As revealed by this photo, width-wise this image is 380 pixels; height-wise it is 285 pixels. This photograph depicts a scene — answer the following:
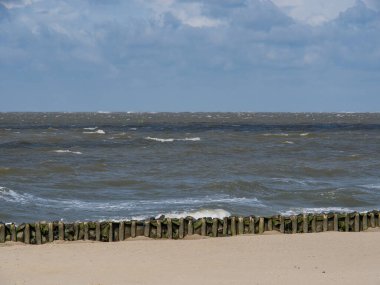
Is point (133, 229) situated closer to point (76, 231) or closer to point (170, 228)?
point (170, 228)

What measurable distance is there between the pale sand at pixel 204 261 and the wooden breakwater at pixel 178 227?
1.31ft

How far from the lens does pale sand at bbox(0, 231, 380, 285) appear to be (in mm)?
13547

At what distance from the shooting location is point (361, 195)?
29.5 metres

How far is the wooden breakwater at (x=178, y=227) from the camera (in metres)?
17.7

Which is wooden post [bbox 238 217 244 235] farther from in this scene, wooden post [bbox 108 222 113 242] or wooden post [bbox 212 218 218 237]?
wooden post [bbox 108 222 113 242]

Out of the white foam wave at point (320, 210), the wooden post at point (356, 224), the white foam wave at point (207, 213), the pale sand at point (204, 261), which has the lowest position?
the white foam wave at point (207, 213)

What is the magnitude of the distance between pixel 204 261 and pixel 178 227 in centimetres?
307

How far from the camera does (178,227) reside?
60.1 ft

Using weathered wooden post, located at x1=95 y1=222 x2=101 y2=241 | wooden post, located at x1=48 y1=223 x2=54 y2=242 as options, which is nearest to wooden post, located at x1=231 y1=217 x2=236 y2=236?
weathered wooden post, located at x1=95 y1=222 x2=101 y2=241

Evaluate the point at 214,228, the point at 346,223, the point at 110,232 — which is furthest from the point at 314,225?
the point at 110,232

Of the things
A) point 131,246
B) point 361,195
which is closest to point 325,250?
point 131,246

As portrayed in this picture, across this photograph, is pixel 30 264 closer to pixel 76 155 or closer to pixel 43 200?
pixel 43 200

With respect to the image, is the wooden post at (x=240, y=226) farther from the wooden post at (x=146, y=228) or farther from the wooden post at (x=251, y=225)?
the wooden post at (x=146, y=228)

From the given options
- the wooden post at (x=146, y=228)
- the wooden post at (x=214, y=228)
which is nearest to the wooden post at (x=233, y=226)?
the wooden post at (x=214, y=228)
